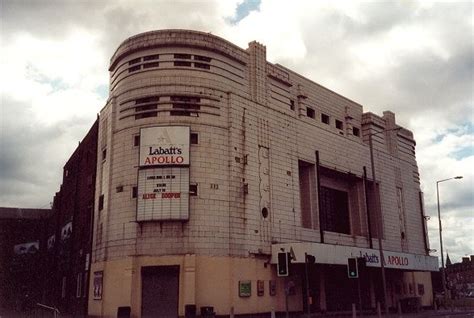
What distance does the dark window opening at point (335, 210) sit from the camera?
46353 mm

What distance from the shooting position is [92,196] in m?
41.1

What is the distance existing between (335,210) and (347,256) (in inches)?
392

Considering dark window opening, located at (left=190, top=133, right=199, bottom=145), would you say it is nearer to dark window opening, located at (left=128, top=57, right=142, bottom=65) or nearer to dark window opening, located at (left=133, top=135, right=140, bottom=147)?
dark window opening, located at (left=133, top=135, right=140, bottom=147)

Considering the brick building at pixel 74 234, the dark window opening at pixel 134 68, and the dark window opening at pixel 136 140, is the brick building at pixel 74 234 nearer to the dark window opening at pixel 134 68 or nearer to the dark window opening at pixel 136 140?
the dark window opening at pixel 134 68

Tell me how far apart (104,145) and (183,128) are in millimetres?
8528

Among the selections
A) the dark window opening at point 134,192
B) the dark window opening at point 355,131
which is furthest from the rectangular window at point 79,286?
the dark window opening at point 355,131

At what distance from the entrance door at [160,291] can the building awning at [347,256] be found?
323 inches

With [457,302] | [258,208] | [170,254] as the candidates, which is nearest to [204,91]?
[258,208]

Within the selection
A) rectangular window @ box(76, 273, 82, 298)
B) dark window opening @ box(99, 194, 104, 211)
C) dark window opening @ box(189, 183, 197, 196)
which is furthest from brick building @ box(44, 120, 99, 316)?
dark window opening @ box(189, 183, 197, 196)

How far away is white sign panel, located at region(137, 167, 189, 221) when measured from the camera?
31781 mm

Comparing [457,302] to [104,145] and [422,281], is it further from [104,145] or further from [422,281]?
[104,145]

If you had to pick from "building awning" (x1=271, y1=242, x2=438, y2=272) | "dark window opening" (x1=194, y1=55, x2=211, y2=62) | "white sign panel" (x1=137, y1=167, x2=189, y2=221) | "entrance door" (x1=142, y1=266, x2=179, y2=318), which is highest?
"dark window opening" (x1=194, y1=55, x2=211, y2=62)

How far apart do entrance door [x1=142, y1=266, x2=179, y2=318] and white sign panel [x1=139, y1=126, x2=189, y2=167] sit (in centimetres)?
738

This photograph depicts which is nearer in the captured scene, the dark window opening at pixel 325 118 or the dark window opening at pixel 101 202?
the dark window opening at pixel 101 202
